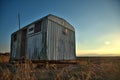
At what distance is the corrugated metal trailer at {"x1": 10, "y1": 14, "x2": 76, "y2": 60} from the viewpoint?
8930 mm

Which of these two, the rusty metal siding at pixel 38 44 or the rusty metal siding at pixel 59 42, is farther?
the rusty metal siding at pixel 59 42

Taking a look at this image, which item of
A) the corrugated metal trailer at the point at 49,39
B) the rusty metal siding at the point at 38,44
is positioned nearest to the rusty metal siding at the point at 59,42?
the corrugated metal trailer at the point at 49,39

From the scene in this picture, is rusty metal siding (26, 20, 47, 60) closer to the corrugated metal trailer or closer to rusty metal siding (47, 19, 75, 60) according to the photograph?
the corrugated metal trailer

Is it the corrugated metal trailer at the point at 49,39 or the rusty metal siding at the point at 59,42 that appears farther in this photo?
the rusty metal siding at the point at 59,42

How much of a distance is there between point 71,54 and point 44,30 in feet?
14.7

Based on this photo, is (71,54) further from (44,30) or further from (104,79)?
(104,79)

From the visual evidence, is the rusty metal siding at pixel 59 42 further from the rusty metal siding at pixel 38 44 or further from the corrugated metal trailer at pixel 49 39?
the rusty metal siding at pixel 38 44

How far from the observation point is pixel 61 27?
10.8 m

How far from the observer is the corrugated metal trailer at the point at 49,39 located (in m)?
8.93

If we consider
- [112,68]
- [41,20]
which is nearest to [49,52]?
[41,20]

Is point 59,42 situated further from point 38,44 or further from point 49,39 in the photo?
point 38,44

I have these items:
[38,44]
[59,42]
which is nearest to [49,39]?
[38,44]

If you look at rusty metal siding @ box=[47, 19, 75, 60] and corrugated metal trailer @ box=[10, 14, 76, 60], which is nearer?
corrugated metal trailer @ box=[10, 14, 76, 60]

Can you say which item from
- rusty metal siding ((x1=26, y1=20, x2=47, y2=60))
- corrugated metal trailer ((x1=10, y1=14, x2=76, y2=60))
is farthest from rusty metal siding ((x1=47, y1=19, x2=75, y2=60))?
rusty metal siding ((x1=26, y1=20, x2=47, y2=60))
